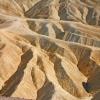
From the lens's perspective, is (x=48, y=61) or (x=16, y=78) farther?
(x=48, y=61)

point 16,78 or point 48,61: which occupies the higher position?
point 16,78

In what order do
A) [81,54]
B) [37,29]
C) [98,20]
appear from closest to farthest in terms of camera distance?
[81,54], [37,29], [98,20]

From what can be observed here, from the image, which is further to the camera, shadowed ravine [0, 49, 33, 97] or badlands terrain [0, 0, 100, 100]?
badlands terrain [0, 0, 100, 100]

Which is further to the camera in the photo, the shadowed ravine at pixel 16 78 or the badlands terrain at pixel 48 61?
the badlands terrain at pixel 48 61

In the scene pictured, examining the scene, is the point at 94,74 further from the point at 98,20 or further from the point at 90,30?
the point at 98,20

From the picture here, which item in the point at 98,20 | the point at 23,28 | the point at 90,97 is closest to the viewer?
the point at 90,97

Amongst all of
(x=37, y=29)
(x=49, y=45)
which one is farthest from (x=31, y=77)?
(x=37, y=29)

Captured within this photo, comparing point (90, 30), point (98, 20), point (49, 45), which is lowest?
point (98, 20)

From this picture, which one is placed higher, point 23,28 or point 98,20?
point 23,28
